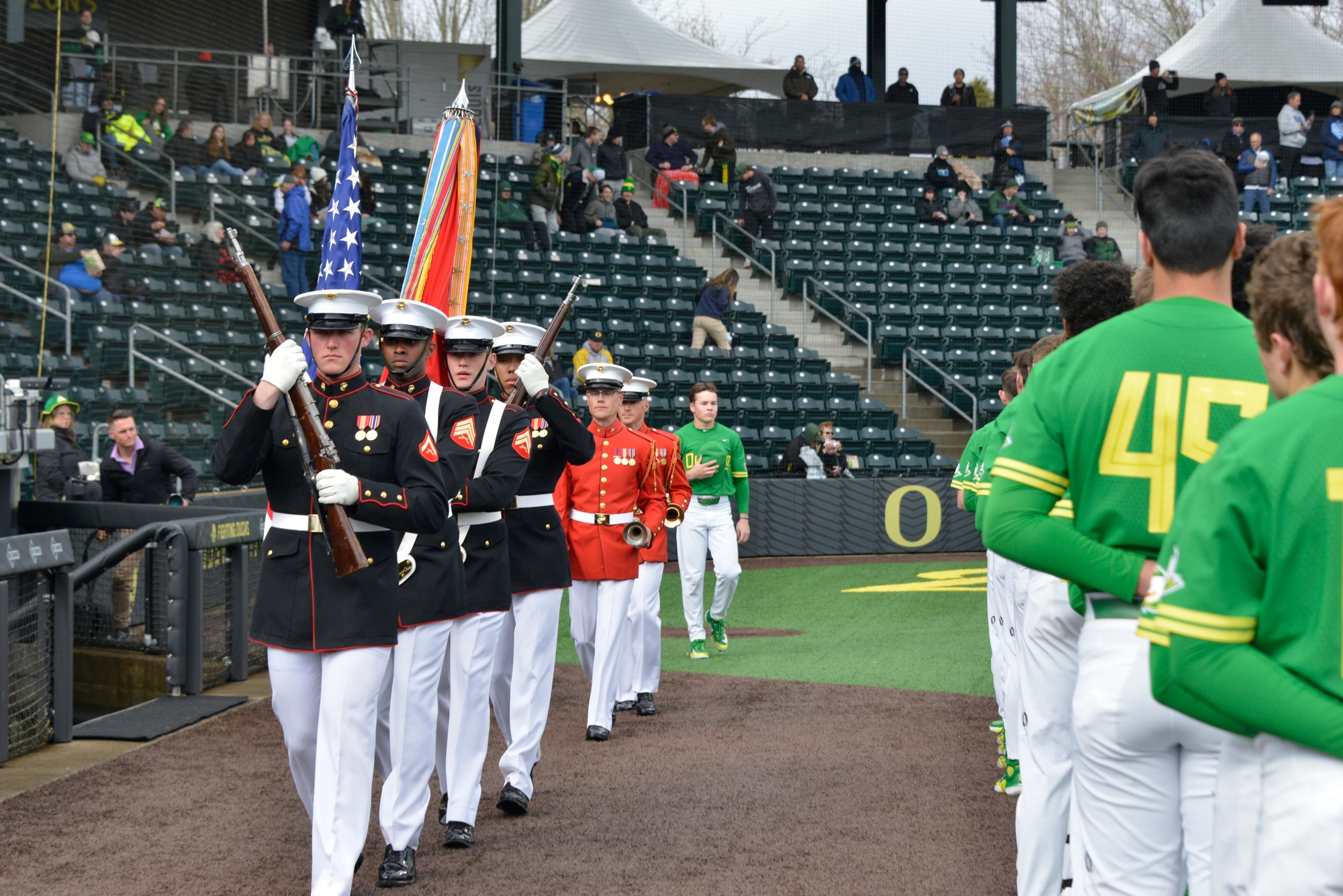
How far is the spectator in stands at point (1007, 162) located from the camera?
1048 inches

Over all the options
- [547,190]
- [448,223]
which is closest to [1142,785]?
[448,223]

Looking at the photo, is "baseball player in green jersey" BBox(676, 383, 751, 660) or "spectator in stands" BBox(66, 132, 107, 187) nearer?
"baseball player in green jersey" BBox(676, 383, 751, 660)

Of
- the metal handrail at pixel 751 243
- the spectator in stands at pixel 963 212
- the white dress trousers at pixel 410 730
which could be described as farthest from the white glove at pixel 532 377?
the spectator in stands at pixel 963 212

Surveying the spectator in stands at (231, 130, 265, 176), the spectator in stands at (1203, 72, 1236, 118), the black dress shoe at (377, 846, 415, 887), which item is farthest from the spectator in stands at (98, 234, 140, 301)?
the spectator in stands at (1203, 72, 1236, 118)

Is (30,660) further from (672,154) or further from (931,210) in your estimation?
(931,210)

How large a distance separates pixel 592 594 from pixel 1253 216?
2111cm

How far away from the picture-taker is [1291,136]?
92.5ft

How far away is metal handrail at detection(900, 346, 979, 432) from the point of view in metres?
20.3

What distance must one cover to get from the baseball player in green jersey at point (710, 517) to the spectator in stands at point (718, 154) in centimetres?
1495

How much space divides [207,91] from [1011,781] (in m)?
20.7

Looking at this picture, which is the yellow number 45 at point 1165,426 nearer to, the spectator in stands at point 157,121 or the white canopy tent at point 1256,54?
the spectator in stands at point 157,121

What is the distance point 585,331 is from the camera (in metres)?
20.0

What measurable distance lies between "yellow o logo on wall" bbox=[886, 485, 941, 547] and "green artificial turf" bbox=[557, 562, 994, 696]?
1158mm

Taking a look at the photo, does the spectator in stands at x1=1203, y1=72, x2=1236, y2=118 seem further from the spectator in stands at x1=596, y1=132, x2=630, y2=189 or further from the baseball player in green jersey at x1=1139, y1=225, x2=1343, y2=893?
the baseball player in green jersey at x1=1139, y1=225, x2=1343, y2=893
